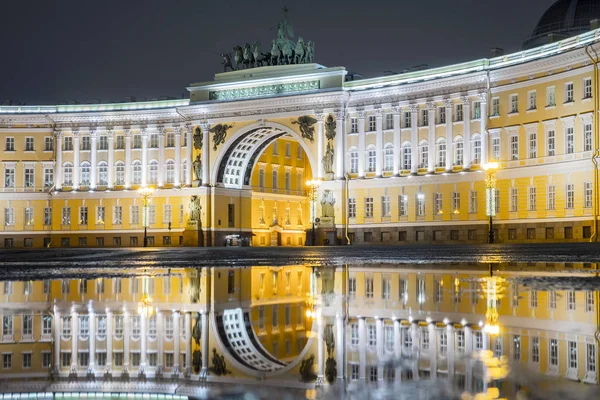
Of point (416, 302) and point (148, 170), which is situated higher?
point (148, 170)

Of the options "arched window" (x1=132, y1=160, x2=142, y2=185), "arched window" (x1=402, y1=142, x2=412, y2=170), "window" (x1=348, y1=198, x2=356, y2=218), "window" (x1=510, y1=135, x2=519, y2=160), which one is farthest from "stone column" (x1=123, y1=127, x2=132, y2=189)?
"window" (x1=510, y1=135, x2=519, y2=160)

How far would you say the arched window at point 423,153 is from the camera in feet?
202

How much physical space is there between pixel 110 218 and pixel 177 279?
62.8 meters

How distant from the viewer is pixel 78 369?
175 inches

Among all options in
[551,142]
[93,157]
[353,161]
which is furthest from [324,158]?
[93,157]

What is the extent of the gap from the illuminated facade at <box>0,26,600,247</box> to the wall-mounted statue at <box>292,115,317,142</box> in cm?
11

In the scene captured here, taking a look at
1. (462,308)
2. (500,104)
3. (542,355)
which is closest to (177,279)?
(462,308)

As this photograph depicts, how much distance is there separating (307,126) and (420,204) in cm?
1100

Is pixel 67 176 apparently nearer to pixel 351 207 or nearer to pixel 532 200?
pixel 351 207

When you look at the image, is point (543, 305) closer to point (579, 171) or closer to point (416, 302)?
point (416, 302)

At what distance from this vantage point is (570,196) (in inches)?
2026

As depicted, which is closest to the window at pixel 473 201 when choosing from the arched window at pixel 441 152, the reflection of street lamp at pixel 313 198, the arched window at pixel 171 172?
the arched window at pixel 441 152

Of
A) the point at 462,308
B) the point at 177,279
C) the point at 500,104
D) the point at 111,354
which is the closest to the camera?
the point at 111,354

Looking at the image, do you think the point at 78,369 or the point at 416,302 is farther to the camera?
the point at 416,302
